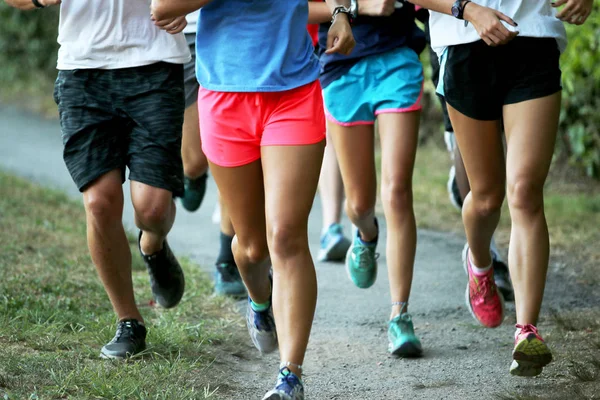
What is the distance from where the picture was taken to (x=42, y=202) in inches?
321

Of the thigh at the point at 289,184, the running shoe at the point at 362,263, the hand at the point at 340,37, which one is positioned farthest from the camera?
the running shoe at the point at 362,263

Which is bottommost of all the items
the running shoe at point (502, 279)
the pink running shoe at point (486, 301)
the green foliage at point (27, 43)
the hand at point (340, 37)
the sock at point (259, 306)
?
the green foliage at point (27, 43)

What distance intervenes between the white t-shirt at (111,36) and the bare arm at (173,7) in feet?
1.70

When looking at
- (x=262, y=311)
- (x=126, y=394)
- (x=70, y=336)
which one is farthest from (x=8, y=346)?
(x=262, y=311)

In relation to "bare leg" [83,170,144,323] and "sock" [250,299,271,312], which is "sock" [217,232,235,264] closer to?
"bare leg" [83,170,144,323]

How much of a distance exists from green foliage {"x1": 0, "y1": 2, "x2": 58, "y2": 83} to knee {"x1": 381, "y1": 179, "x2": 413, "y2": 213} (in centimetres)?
1433

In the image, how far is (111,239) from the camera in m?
4.27

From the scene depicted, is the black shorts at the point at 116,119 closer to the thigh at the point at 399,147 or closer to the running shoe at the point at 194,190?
the thigh at the point at 399,147

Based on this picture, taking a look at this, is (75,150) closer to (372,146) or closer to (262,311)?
(262,311)

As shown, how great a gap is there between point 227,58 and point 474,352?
6.32 ft

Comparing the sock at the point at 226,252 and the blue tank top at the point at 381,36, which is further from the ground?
the blue tank top at the point at 381,36

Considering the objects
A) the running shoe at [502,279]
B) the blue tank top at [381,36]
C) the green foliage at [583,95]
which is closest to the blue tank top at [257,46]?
the blue tank top at [381,36]

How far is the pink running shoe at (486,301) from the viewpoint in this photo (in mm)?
4484

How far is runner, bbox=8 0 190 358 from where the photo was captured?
4180 mm
